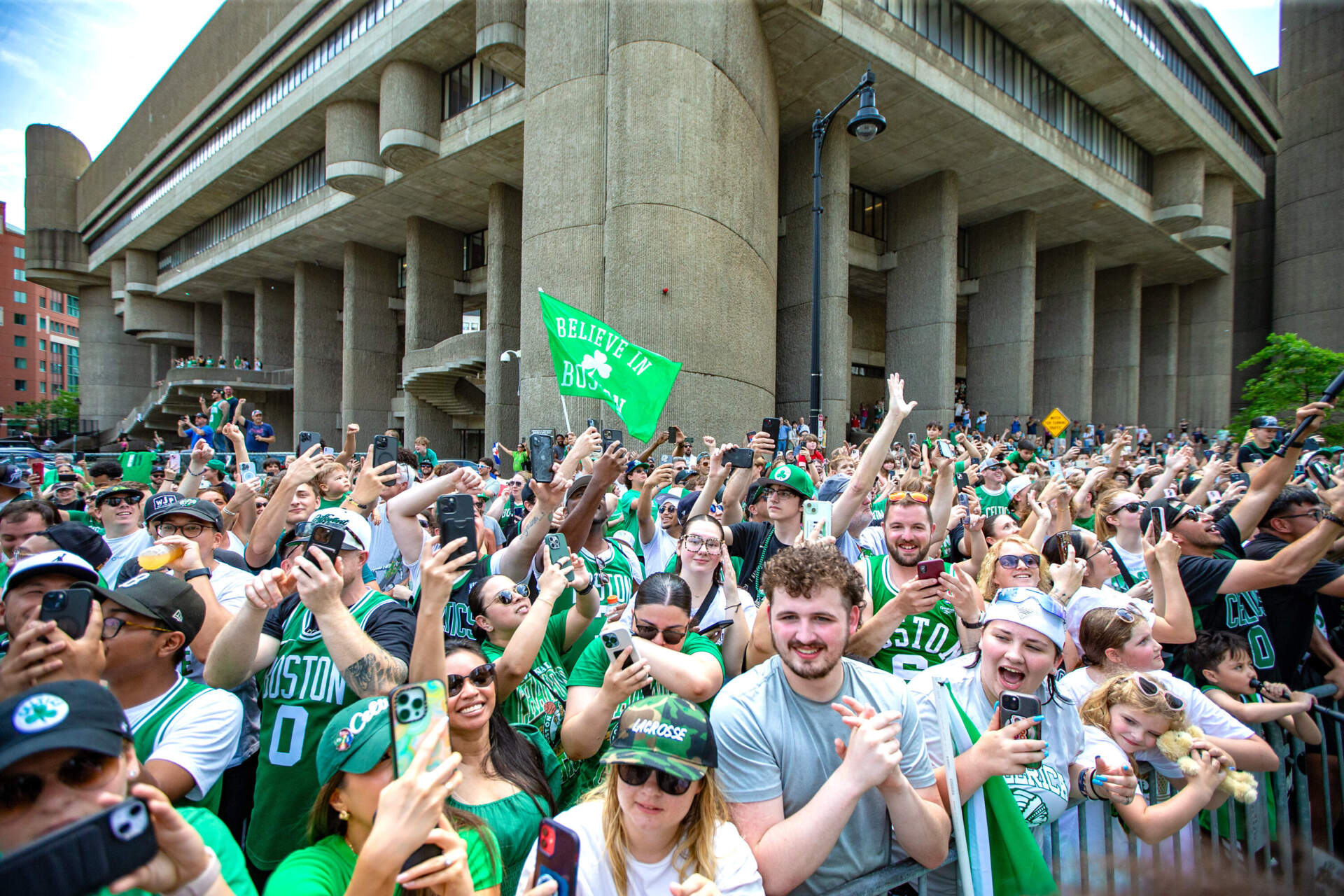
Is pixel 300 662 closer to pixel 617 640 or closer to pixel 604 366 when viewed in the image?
pixel 617 640

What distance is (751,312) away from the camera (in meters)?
16.7

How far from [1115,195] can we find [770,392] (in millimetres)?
19974

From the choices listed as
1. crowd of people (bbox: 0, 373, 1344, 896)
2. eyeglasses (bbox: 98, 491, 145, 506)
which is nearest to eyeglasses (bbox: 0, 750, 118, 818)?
crowd of people (bbox: 0, 373, 1344, 896)

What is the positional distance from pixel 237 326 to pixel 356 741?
157 ft

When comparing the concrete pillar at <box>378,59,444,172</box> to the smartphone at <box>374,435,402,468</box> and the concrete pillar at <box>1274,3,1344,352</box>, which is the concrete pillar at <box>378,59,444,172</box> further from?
the concrete pillar at <box>1274,3,1344,352</box>

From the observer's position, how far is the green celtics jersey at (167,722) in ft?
7.39

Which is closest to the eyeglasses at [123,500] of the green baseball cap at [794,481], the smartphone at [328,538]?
the smartphone at [328,538]

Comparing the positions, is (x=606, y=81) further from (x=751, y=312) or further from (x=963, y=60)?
(x=963, y=60)

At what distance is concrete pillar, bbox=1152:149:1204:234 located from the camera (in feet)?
91.1

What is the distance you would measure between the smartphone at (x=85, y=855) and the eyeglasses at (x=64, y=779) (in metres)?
0.35

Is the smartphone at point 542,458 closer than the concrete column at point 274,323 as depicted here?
Yes

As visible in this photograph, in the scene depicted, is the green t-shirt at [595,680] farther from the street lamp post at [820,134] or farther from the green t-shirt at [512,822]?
the street lamp post at [820,134]

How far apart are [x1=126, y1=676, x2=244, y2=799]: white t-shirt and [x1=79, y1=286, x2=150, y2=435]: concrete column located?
190 ft

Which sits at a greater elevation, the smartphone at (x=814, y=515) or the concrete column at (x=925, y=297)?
the concrete column at (x=925, y=297)
